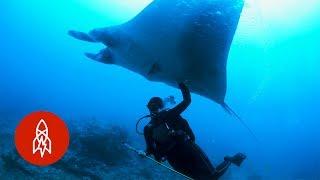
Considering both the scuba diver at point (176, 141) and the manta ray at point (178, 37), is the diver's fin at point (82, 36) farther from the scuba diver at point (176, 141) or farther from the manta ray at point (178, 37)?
the scuba diver at point (176, 141)

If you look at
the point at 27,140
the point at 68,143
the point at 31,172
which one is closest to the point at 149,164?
the point at 68,143

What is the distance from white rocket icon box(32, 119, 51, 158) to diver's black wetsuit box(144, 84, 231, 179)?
12.9ft

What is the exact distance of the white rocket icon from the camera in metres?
8.44

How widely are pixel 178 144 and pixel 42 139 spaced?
179 inches

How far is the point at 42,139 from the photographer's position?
8.64 m

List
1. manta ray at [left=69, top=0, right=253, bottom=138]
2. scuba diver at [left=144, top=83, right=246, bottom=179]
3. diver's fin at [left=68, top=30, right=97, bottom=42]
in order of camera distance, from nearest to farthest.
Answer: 1. scuba diver at [left=144, top=83, right=246, bottom=179]
2. manta ray at [left=69, top=0, right=253, bottom=138]
3. diver's fin at [left=68, top=30, right=97, bottom=42]

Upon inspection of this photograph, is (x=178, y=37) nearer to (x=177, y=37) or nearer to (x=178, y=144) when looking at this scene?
(x=177, y=37)

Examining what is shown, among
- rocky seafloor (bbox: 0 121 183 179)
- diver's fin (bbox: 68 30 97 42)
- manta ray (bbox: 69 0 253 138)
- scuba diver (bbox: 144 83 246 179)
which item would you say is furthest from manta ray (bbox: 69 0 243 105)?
rocky seafloor (bbox: 0 121 183 179)

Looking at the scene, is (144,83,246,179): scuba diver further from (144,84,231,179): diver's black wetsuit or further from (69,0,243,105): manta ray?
(69,0,243,105): manta ray

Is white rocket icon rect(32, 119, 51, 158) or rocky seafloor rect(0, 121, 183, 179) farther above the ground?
rocky seafloor rect(0, 121, 183, 179)

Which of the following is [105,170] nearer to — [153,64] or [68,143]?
[68,143]

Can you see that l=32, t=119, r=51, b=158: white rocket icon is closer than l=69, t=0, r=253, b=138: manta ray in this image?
No

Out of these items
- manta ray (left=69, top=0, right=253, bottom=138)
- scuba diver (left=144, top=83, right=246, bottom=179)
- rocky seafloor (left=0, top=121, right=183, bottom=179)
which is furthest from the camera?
rocky seafloor (left=0, top=121, right=183, bottom=179)

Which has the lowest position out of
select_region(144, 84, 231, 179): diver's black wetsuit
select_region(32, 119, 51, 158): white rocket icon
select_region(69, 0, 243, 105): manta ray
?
select_region(144, 84, 231, 179): diver's black wetsuit
